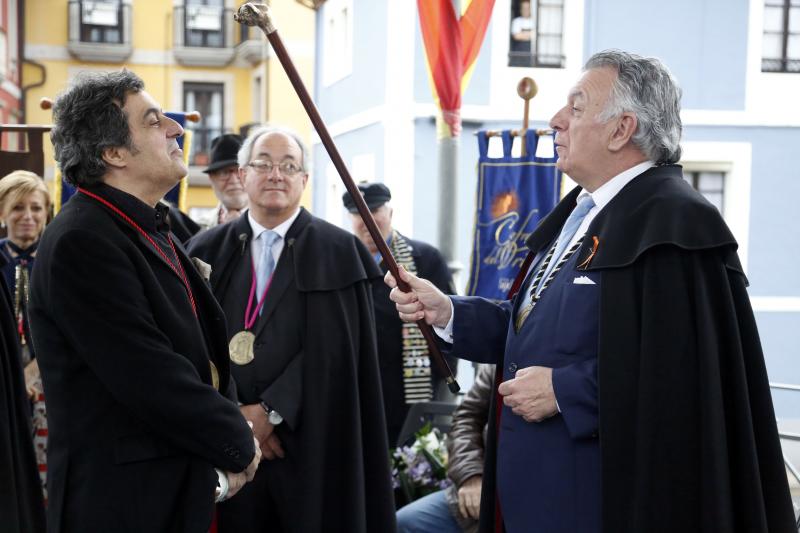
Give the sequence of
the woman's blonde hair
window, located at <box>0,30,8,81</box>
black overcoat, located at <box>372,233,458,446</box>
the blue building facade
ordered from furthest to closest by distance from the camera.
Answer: window, located at <box>0,30,8,81</box> < the blue building facade < black overcoat, located at <box>372,233,458,446</box> < the woman's blonde hair

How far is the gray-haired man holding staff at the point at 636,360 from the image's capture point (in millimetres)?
2404

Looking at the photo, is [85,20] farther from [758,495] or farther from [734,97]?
[758,495]

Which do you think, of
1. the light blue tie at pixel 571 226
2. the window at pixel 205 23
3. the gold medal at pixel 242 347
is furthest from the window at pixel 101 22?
the light blue tie at pixel 571 226

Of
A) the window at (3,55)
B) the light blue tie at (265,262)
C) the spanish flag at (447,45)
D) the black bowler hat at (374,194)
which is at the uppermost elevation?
the window at (3,55)

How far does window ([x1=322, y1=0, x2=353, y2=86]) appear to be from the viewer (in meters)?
15.0

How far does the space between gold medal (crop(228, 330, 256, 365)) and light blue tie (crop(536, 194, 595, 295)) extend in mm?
1546

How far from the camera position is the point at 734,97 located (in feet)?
37.9

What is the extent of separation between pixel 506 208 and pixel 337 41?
34.9ft

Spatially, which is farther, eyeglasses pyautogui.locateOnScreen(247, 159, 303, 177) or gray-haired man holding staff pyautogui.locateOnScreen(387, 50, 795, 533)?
eyeglasses pyautogui.locateOnScreen(247, 159, 303, 177)

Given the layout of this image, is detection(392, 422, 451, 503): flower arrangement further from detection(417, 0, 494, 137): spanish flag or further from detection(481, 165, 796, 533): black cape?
detection(417, 0, 494, 137): spanish flag

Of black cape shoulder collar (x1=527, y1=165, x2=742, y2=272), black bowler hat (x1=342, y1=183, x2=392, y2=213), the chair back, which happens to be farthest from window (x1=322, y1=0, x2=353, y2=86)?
black cape shoulder collar (x1=527, y1=165, x2=742, y2=272)

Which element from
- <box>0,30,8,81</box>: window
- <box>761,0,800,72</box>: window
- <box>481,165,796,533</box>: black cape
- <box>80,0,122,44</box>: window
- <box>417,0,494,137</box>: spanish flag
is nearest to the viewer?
<box>481,165,796,533</box>: black cape

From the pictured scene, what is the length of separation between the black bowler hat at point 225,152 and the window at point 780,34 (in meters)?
7.83

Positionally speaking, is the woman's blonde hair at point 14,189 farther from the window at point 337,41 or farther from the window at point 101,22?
the window at point 101,22
